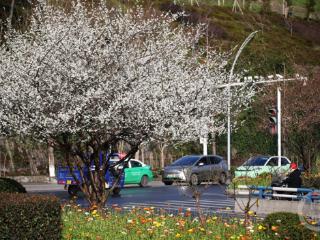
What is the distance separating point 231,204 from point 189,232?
12.8m

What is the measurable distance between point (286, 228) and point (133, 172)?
2623 cm

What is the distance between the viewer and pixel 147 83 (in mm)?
18719

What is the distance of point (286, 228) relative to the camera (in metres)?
11.5

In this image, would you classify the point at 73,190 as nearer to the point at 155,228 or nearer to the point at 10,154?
the point at 10,154

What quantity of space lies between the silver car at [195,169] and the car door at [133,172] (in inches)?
66.0

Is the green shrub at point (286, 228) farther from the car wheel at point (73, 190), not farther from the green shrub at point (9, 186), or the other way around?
the car wheel at point (73, 190)

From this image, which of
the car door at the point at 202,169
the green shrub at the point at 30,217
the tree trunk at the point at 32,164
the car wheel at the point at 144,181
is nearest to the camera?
the green shrub at the point at 30,217

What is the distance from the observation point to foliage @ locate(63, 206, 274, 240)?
41.0 ft

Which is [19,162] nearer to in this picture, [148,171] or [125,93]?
[148,171]

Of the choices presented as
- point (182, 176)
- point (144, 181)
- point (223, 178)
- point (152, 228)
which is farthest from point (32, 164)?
point (152, 228)

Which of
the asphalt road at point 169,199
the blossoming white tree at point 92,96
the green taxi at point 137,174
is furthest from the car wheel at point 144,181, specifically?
the blossoming white tree at point 92,96

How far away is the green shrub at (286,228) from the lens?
11281 millimetres

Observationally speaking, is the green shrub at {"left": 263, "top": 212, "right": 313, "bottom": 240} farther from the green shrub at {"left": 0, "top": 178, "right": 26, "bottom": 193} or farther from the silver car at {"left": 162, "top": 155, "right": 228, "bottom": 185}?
the silver car at {"left": 162, "top": 155, "right": 228, "bottom": 185}

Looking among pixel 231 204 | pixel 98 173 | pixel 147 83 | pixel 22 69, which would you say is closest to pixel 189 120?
pixel 147 83
